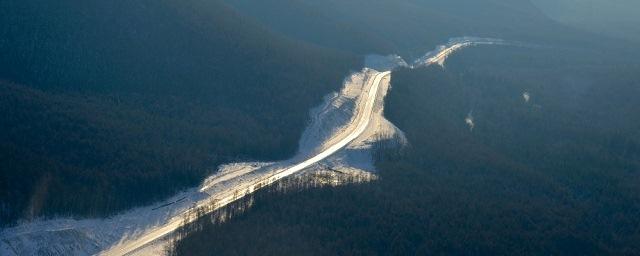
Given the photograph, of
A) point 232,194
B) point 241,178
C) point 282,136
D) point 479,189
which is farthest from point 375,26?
point 232,194

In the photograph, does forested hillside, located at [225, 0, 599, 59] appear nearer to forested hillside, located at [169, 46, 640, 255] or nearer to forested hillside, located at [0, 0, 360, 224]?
forested hillside, located at [0, 0, 360, 224]

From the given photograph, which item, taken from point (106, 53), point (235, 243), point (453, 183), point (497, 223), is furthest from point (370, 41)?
point (235, 243)

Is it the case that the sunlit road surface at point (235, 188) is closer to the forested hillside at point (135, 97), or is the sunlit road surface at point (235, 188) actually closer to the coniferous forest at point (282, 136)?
the coniferous forest at point (282, 136)

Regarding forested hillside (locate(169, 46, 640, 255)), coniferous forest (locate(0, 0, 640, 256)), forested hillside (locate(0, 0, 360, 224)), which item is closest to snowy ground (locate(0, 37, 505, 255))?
coniferous forest (locate(0, 0, 640, 256))

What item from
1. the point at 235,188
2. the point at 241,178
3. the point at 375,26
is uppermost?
the point at 375,26

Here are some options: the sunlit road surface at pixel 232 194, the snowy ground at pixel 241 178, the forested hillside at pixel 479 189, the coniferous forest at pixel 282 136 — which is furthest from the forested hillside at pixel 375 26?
the sunlit road surface at pixel 232 194

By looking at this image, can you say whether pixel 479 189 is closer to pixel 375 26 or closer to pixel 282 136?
pixel 282 136
